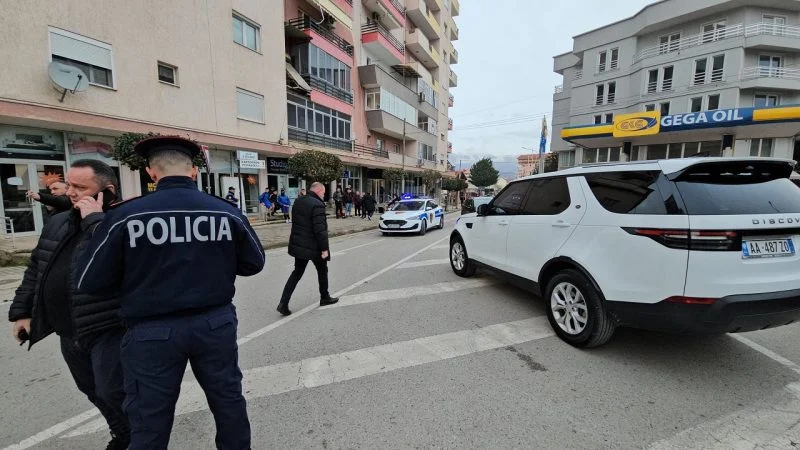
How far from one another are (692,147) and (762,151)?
3.75 meters

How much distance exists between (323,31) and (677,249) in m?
24.0

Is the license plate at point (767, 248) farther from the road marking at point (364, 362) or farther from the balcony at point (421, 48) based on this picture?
the balcony at point (421, 48)

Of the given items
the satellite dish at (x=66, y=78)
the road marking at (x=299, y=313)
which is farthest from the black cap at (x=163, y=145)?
the satellite dish at (x=66, y=78)

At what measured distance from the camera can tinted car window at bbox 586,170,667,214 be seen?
120 inches

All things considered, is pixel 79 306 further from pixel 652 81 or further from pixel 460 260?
pixel 652 81

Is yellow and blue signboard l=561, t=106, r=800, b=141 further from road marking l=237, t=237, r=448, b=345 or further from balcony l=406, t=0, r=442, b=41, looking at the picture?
road marking l=237, t=237, r=448, b=345

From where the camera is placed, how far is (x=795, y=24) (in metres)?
25.6

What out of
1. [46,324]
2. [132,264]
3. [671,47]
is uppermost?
[671,47]

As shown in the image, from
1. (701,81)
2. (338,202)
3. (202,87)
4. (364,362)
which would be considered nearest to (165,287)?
(364,362)

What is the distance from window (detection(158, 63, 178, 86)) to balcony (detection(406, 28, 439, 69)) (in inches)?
1022

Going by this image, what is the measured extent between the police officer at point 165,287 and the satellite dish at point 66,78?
12482mm

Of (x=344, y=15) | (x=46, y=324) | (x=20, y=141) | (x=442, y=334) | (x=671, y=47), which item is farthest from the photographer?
(x=671, y=47)

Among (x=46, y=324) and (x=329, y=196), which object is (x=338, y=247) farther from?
(x=329, y=196)

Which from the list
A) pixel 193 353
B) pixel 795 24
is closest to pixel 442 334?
pixel 193 353
